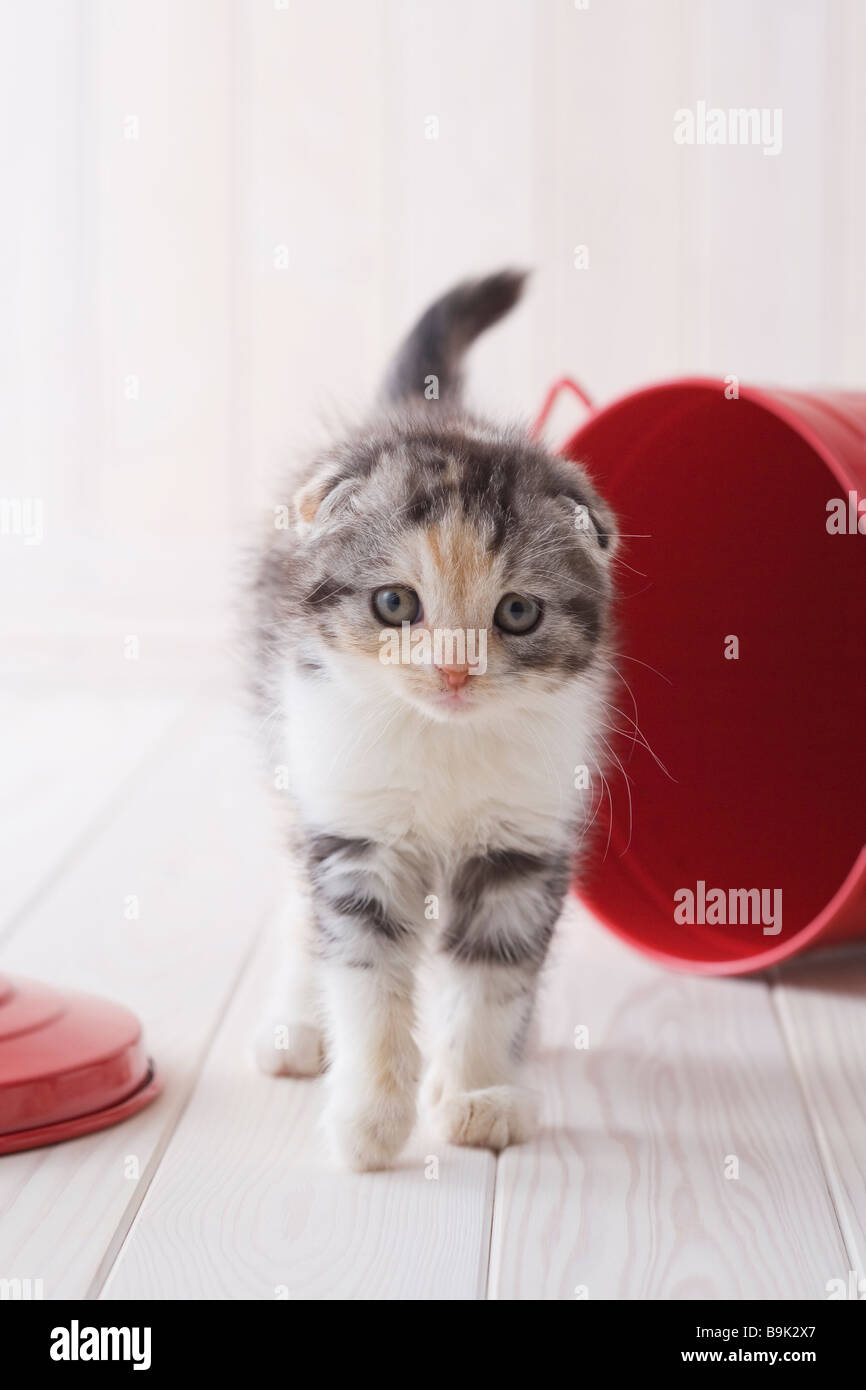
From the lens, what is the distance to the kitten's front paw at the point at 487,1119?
1571 millimetres

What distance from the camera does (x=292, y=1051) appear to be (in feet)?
5.83

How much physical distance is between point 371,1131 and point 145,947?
0.78m

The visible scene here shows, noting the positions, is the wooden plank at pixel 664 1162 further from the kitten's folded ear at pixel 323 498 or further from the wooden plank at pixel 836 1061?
the kitten's folded ear at pixel 323 498

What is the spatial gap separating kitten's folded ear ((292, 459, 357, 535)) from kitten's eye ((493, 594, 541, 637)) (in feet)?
0.61

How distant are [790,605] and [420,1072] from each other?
93cm

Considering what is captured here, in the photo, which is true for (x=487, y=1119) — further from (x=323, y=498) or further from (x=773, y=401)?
(x=773, y=401)

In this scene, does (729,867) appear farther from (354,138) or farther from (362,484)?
(354,138)

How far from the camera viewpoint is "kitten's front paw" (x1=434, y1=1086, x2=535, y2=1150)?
5.16 ft

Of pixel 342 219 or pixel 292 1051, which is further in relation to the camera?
pixel 342 219

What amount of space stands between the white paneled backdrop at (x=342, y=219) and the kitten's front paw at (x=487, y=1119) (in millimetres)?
2359
